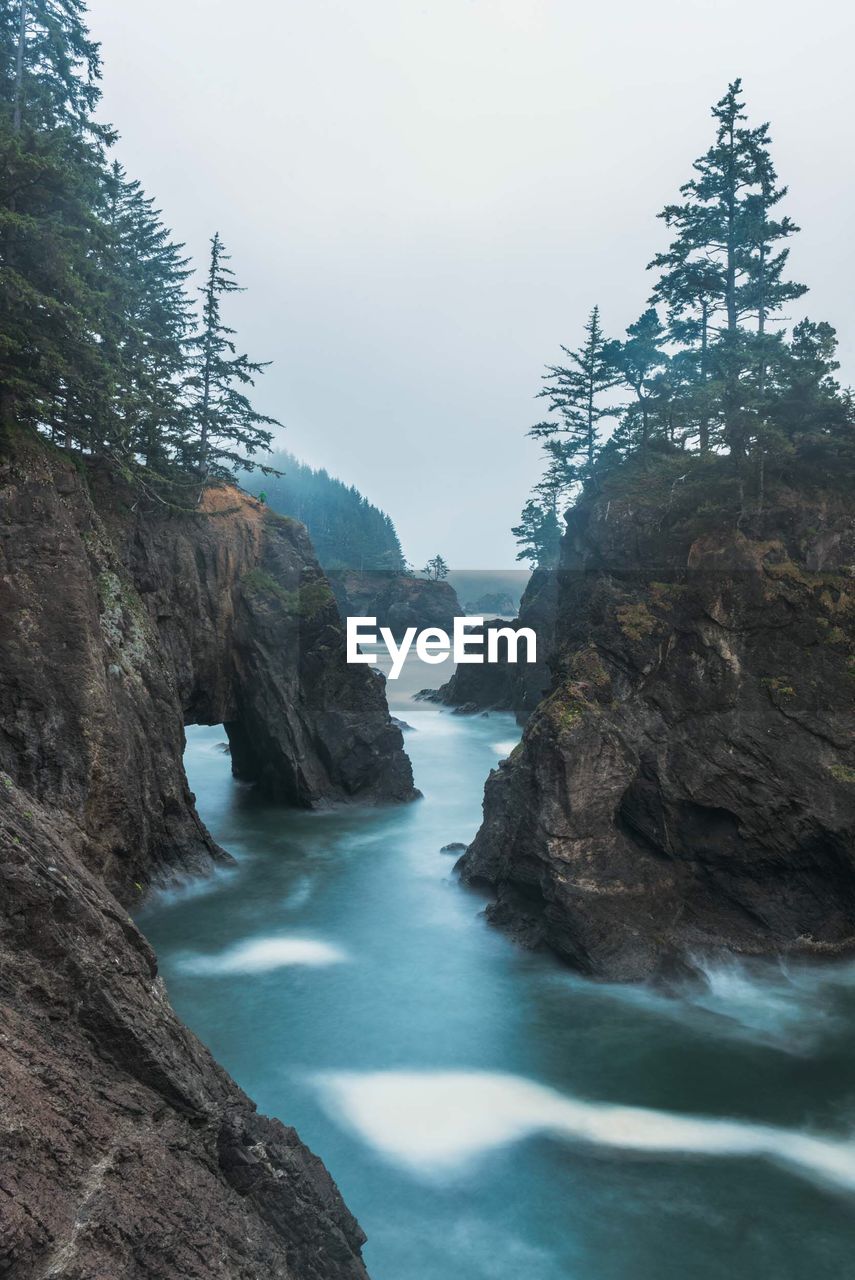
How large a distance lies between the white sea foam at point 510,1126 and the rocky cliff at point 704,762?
14.1 feet

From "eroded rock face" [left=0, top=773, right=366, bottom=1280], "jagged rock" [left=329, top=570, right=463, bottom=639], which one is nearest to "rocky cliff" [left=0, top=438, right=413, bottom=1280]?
"eroded rock face" [left=0, top=773, right=366, bottom=1280]

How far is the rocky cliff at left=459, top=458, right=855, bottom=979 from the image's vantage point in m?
18.6

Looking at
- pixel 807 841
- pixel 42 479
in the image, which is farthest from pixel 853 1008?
pixel 42 479

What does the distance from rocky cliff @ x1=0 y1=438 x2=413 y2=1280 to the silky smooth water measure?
336 cm

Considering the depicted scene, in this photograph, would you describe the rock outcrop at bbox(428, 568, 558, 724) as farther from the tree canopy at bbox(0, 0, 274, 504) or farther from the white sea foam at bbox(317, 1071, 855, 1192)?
the white sea foam at bbox(317, 1071, 855, 1192)

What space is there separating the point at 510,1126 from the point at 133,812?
11.9 m

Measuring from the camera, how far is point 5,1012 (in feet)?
19.7

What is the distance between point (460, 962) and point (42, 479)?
618 inches

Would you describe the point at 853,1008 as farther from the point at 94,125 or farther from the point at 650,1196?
the point at 94,125

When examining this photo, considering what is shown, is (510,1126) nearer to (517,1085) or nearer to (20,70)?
(517,1085)

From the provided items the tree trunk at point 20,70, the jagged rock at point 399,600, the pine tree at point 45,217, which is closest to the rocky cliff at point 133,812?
the pine tree at point 45,217

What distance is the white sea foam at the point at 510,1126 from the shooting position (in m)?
12.5

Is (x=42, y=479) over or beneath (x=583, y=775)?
over

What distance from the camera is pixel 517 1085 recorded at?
14.5m
